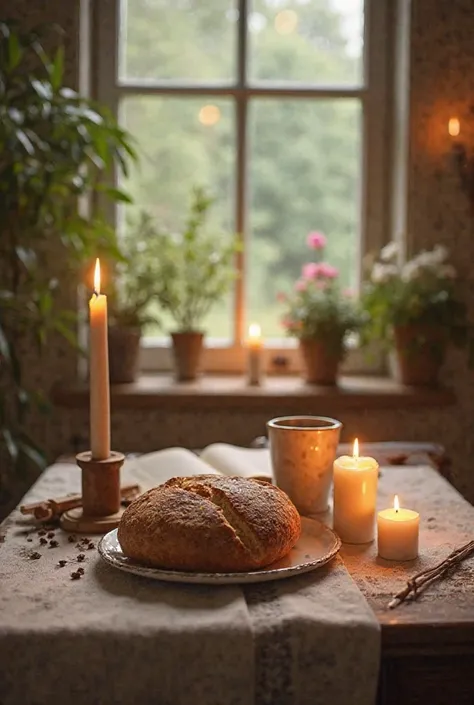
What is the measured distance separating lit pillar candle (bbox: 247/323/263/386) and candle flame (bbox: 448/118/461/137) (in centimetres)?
85

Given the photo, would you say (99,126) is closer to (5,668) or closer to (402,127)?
(402,127)

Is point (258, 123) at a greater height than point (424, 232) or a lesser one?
greater

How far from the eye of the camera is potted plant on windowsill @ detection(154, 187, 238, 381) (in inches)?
107

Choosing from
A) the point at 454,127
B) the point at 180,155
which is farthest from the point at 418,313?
the point at 180,155

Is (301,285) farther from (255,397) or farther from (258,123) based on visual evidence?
(258,123)

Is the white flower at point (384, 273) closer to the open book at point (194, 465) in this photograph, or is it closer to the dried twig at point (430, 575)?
the open book at point (194, 465)

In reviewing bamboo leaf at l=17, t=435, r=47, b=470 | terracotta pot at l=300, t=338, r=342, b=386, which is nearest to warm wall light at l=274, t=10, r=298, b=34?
terracotta pot at l=300, t=338, r=342, b=386

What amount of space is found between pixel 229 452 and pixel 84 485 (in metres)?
0.44

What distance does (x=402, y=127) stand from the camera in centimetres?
278

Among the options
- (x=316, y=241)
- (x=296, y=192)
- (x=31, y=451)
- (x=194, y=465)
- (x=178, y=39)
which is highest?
(x=178, y=39)

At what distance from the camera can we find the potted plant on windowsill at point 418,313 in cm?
258

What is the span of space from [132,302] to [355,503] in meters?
1.60

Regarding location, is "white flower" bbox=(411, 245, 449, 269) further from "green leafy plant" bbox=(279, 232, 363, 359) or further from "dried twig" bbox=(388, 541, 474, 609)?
"dried twig" bbox=(388, 541, 474, 609)

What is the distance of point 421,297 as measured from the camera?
2.59m
